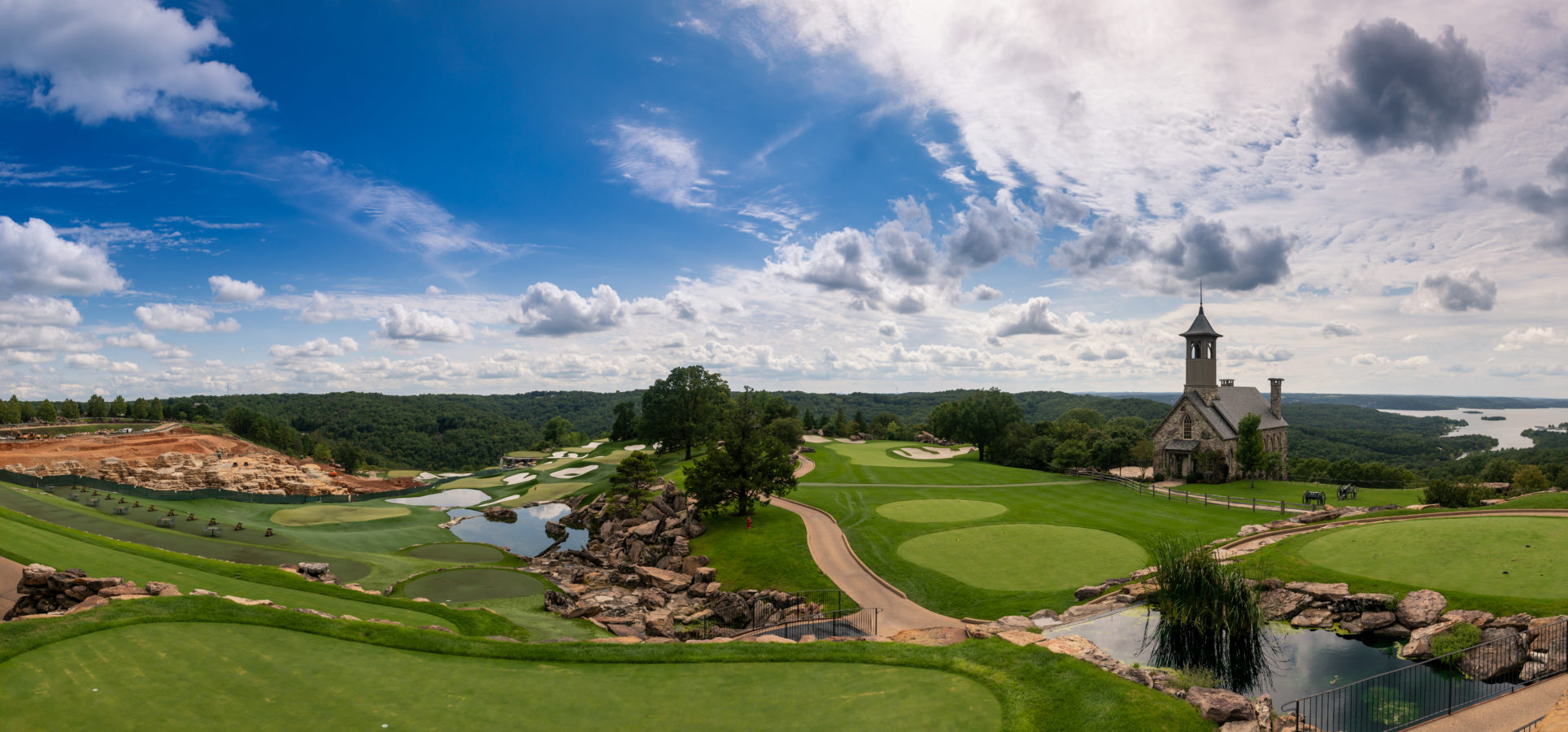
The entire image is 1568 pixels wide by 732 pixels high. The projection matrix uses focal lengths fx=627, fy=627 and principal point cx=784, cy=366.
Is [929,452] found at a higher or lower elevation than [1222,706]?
lower

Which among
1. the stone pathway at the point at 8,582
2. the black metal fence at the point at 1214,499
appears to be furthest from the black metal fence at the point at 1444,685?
the stone pathway at the point at 8,582

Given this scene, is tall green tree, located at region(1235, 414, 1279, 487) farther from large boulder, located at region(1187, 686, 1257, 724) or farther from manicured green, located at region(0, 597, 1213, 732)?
manicured green, located at region(0, 597, 1213, 732)

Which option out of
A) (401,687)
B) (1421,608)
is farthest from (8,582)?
(1421,608)

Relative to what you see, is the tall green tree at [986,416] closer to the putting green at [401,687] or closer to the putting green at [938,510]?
the putting green at [938,510]

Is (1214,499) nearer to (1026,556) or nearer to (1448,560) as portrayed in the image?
(1448,560)

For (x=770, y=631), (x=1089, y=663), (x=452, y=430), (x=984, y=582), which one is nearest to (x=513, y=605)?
(x=770, y=631)

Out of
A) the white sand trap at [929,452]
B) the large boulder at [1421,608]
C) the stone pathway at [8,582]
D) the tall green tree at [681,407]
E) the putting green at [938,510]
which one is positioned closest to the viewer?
the stone pathway at [8,582]

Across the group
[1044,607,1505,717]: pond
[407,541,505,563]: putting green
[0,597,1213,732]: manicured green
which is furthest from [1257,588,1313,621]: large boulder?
[407,541,505,563]: putting green
